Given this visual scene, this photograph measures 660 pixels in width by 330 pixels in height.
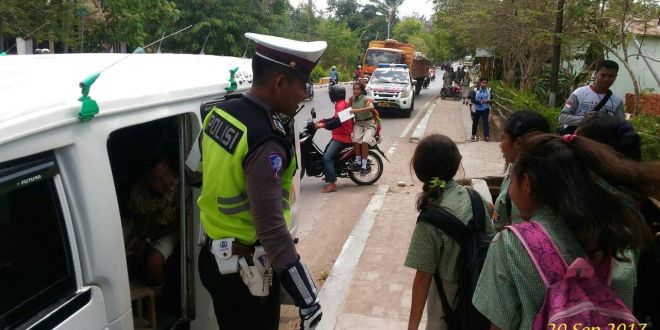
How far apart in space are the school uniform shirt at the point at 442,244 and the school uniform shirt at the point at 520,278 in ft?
2.16

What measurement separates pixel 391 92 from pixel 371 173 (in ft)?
31.3

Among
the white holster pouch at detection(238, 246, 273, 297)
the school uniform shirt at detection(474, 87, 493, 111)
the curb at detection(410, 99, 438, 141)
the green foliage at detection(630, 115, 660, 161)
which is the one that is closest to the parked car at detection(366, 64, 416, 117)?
the curb at detection(410, 99, 438, 141)

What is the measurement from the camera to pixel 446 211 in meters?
2.24

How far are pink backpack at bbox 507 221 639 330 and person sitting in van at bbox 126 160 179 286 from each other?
84.3 inches

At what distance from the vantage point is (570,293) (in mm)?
1392

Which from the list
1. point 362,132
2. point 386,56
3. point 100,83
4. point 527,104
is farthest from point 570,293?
point 386,56

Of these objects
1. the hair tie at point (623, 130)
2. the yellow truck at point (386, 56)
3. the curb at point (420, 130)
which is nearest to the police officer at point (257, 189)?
the hair tie at point (623, 130)

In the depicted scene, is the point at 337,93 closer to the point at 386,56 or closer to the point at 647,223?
the point at 647,223

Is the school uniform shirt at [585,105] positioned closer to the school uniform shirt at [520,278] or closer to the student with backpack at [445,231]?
the student with backpack at [445,231]

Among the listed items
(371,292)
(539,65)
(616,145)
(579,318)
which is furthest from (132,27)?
(539,65)

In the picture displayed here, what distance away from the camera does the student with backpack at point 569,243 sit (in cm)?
140

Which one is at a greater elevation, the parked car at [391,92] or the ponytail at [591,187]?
the ponytail at [591,187]
